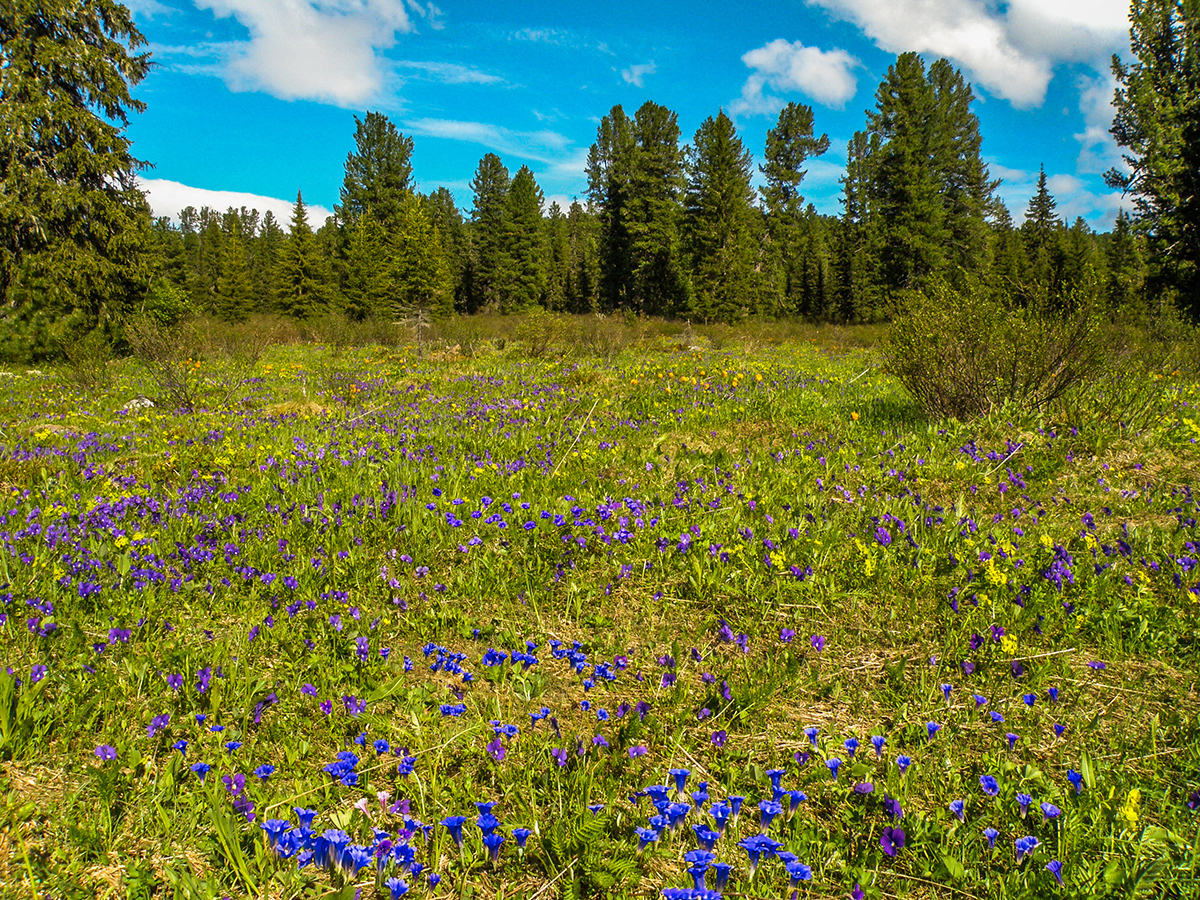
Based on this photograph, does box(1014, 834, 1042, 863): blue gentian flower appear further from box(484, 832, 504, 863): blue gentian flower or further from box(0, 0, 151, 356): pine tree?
box(0, 0, 151, 356): pine tree

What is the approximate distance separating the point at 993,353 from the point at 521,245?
47.6 metres

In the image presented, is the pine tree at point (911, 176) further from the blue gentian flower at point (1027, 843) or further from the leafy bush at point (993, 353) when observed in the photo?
the blue gentian flower at point (1027, 843)

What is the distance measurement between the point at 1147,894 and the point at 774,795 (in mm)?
1032

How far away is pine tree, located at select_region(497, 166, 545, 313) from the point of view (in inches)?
1945

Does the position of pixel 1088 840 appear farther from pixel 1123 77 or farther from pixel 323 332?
pixel 1123 77

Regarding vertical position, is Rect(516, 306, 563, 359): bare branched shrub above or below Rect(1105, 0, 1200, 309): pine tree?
below

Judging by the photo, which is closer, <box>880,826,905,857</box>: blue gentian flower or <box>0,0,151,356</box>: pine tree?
<box>880,826,905,857</box>: blue gentian flower

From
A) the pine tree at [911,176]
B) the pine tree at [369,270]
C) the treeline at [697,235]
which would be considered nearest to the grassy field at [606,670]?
the treeline at [697,235]

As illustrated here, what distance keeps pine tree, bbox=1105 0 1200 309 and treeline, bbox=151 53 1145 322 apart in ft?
8.13

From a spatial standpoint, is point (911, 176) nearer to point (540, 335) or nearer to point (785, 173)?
point (785, 173)

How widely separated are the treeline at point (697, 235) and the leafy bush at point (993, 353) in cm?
1983

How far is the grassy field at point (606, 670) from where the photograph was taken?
1.86 metres

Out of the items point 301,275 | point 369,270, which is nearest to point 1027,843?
point 369,270

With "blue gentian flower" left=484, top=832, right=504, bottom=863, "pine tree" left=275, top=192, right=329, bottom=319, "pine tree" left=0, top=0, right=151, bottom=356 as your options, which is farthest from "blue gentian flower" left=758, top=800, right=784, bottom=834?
"pine tree" left=275, top=192, right=329, bottom=319
